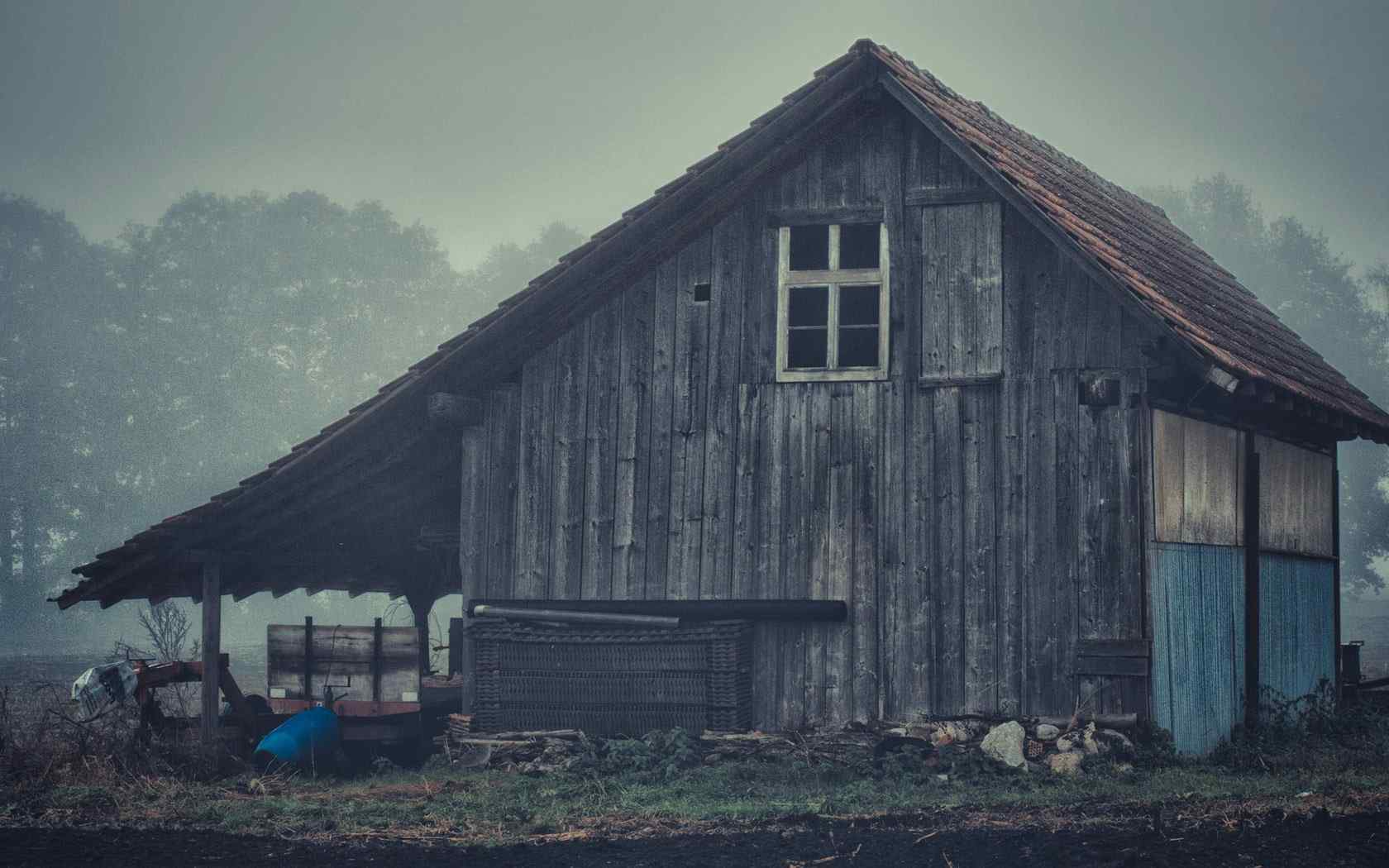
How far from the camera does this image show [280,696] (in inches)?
623

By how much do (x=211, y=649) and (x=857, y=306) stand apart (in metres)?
8.51

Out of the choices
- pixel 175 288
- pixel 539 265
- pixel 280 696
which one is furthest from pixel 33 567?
pixel 280 696

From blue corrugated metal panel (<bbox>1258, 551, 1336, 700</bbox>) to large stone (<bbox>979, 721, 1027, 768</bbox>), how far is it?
149 inches

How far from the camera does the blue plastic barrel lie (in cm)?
1430

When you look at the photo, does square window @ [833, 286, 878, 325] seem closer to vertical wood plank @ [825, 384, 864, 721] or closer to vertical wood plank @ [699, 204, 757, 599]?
vertical wood plank @ [699, 204, 757, 599]

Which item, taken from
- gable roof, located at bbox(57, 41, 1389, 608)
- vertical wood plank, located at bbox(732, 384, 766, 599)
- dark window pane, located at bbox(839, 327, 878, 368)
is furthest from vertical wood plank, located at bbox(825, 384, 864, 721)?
dark window pane, located at bbox(839, 327, 878, 368)

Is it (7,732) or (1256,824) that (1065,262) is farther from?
(7,732)

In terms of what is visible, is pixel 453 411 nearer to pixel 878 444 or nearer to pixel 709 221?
pixel 709 221

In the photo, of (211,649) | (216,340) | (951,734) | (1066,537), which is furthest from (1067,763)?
(216,340)

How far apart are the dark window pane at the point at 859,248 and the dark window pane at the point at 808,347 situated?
809mm

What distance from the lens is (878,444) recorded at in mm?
13500

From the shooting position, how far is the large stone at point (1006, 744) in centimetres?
1237

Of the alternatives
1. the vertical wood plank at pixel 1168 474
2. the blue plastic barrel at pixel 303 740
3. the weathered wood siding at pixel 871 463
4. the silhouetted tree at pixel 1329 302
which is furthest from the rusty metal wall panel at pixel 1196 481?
the silhouetted tree at pixel 1329 302

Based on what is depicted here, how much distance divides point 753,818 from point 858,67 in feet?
23.0
